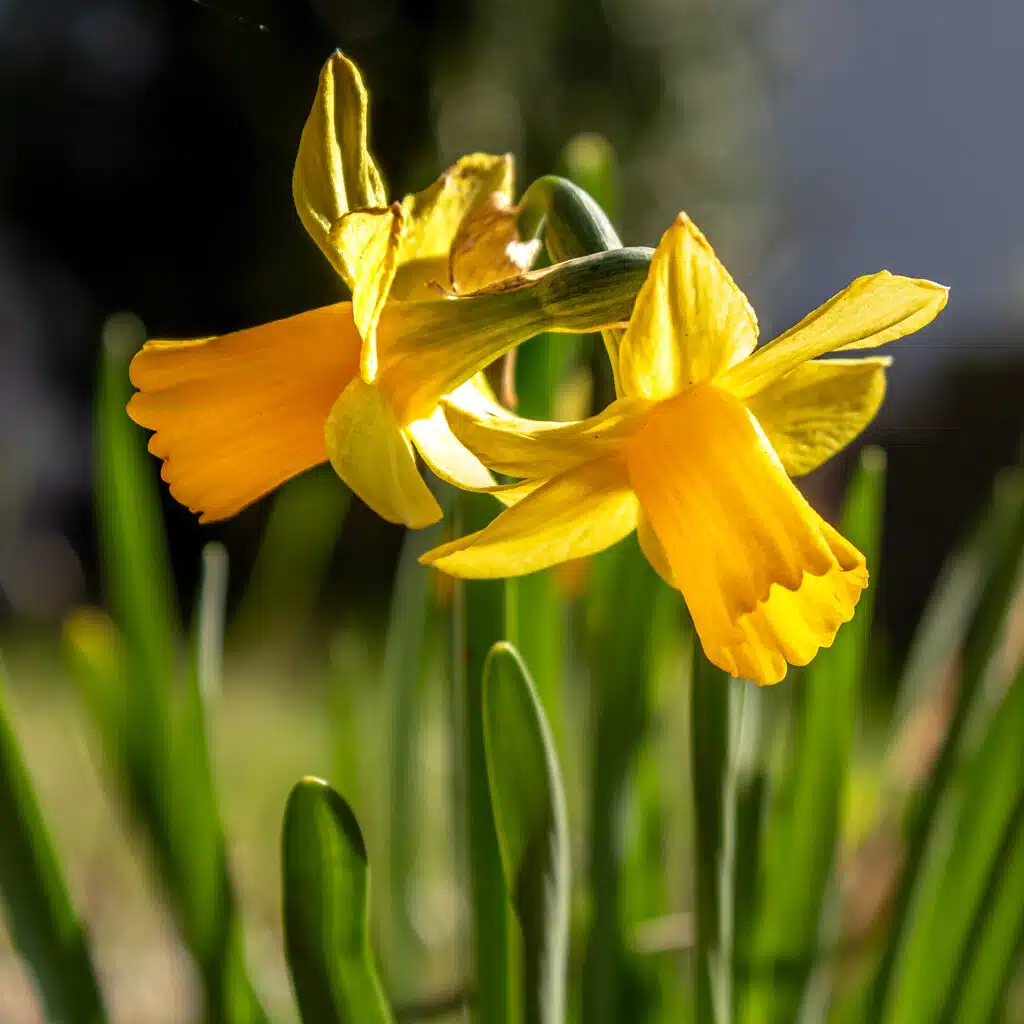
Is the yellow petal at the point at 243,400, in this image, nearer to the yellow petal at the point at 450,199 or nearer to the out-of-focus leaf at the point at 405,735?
the yellow petal at the point at 450,199

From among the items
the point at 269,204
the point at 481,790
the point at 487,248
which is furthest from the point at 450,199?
the point at 269,204

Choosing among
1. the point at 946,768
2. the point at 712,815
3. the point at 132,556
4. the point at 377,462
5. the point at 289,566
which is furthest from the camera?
the point at 289,566

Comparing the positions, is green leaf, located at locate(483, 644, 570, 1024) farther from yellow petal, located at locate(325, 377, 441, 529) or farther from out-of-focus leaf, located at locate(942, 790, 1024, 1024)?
out-of-focus leaf, located at locate(942, 790, 1024, 1024)

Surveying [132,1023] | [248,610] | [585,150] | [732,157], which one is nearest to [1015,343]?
[732,157]

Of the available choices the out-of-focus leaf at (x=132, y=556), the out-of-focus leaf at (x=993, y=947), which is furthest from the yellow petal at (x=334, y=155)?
the out-of-focus leaf at (x=993, y=947)

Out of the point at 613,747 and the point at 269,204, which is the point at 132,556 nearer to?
the point at 613,747

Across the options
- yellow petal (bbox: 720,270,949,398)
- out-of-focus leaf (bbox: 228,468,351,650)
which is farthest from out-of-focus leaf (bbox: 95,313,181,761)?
out-of-focus leaf (bbox: 228,468,351,650)

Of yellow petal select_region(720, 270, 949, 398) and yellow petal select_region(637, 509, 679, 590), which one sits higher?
yellow petal select_region(720, 270, 949, 398)
